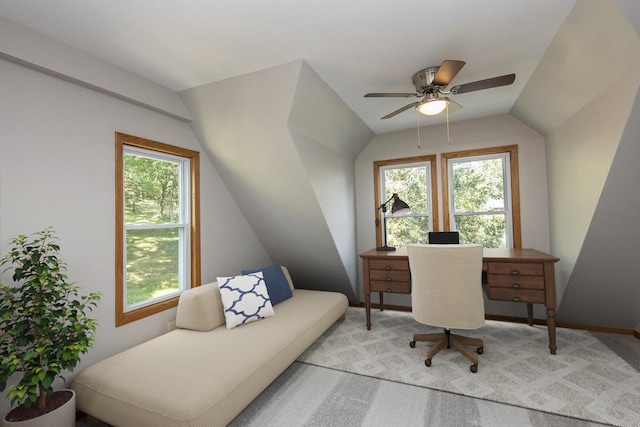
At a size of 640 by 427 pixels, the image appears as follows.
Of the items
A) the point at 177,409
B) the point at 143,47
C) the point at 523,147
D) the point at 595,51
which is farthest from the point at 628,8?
the point at 177,409

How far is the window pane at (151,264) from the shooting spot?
2396 mm

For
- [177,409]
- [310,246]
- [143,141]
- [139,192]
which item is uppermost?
[143,141]

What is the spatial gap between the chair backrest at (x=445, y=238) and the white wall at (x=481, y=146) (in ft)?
2.30

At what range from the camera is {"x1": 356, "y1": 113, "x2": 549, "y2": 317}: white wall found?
329 cm

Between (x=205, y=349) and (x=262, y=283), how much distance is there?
0.85 m

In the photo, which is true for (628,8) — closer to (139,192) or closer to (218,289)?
(218,289)

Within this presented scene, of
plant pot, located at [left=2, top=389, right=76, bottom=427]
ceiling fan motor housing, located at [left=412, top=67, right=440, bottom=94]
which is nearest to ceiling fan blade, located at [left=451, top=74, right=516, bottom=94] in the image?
ceiling fan motor housing, located at [left=412, top=67, right=440, bottom=94]

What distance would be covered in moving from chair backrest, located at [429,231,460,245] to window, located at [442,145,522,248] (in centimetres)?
66

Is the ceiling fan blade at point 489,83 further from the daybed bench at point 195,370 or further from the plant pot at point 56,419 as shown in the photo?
the plant pot at point 56,419

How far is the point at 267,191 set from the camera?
312cm

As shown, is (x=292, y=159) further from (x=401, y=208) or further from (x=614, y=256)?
(x=614, y=256)

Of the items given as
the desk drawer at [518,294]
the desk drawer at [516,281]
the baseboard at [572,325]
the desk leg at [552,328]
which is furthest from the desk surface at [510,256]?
the baseboard at [572,325]

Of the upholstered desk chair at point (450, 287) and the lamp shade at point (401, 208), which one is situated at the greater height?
the lamp shade at point (401, 208)

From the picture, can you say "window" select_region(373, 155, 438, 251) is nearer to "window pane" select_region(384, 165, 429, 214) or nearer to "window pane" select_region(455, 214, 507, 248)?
"window pane" select_region(384, 165, 429, 214)
